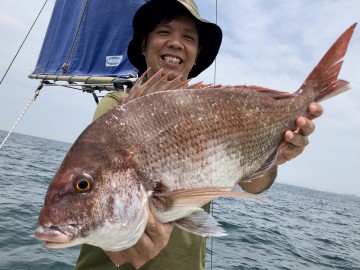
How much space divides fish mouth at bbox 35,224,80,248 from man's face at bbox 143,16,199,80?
1.76 m

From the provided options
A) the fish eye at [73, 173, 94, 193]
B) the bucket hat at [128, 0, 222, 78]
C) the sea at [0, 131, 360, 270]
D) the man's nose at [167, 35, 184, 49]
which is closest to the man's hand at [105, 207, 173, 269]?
the fish eye at [73, 173, 94, 193]

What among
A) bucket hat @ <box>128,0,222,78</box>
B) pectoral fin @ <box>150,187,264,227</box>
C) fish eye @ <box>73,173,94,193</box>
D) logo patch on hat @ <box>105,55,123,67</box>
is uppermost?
logo patch on hat @ <box>105,55,123,67</box>

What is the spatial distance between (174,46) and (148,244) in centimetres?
172

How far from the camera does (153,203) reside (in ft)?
5.53

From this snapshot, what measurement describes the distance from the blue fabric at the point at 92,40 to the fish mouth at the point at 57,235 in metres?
5.36

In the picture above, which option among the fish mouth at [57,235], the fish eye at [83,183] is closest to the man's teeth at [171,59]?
the fish eye at [83,183]

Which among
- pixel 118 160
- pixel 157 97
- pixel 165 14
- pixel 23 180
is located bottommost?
pixel 23 180

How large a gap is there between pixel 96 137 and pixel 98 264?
1006 mm

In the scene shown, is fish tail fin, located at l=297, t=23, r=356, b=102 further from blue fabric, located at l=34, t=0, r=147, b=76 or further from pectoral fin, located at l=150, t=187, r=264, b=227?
blue fabric, located at l=34, t=0, r=147, b=76

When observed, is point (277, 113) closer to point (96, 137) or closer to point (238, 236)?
point (96, 137)

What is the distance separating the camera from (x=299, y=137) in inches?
97.7

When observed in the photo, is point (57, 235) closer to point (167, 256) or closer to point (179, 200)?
point (179, 200)

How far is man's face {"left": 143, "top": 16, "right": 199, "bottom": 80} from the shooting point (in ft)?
9.33

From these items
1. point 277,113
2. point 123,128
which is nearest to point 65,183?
point 123,128
